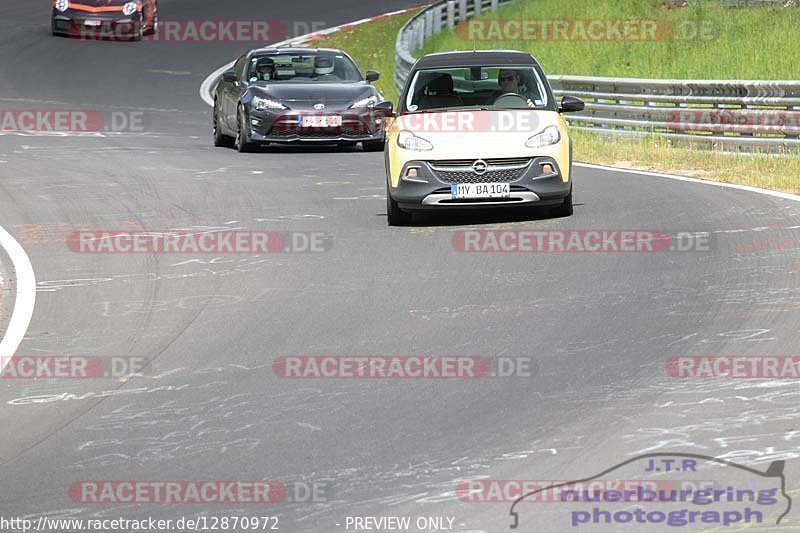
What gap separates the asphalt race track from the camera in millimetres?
6613

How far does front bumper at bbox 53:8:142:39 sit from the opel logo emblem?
2543 cm

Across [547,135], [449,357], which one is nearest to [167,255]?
[547,135]

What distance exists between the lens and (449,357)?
8.65 metres

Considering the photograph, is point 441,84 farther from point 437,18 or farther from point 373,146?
point 437,18

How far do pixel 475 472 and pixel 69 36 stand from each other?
34.6 m

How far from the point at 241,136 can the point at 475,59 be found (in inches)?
295

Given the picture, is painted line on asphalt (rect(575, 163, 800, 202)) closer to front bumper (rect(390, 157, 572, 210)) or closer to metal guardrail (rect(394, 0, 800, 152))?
metal guardrail (rect(394, 0, 800, 152))
